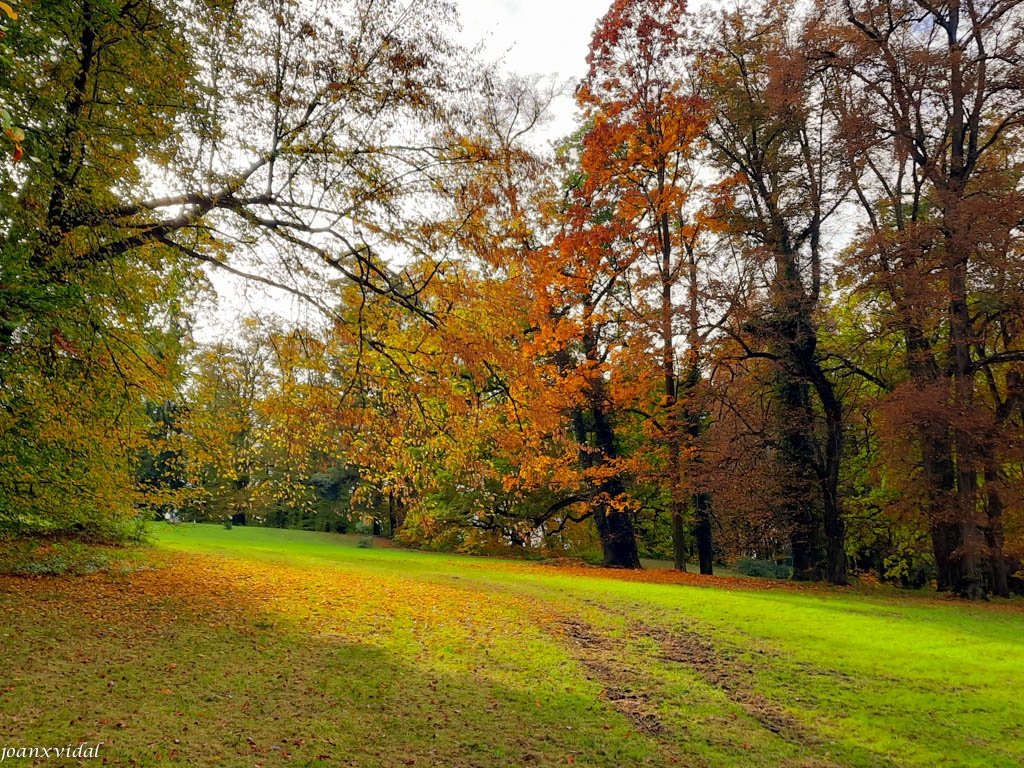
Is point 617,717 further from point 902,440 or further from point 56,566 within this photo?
point 902,440

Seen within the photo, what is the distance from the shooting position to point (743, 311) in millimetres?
16172

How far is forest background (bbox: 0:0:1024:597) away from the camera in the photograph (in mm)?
6664

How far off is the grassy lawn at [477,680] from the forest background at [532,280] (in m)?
1.84

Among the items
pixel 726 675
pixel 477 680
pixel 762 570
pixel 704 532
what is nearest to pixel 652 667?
pixel 726 675

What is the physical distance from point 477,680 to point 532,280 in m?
10.0

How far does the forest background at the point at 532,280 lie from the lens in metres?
6.66

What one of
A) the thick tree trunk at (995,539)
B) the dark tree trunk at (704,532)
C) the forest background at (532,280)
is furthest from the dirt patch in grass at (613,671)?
the dark tree trunk at (704,532)

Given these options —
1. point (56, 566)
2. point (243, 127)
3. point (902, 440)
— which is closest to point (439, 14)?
point (243, 127)

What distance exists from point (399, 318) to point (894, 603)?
1186 centimetres

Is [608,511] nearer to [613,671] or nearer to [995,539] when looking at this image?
[995,539]

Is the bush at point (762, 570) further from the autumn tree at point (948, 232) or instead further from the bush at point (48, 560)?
the bush at point (48, 560)

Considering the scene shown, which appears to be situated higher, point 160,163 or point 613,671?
point 160,163

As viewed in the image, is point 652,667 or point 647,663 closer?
point 652,667

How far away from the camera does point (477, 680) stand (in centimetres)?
568
